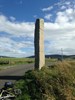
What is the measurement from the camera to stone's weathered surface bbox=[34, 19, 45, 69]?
20.4m

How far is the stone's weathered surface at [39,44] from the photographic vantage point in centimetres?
2039

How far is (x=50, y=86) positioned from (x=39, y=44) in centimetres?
677

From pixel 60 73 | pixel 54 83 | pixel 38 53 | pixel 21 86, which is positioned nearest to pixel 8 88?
pixel 21 86

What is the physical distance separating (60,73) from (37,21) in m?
5.68

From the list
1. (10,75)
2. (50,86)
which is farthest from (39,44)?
(50,86)

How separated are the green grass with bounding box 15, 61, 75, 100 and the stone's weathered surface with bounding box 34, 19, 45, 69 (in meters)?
3.28

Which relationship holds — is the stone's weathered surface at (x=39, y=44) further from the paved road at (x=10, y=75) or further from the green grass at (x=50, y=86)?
the green grass at (x=50, y=86)

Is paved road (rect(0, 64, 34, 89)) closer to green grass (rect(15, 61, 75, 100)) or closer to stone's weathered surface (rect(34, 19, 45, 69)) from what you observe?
stone's weathered surface (rect(34, 19, 45, 69))

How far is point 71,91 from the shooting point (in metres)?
13.7

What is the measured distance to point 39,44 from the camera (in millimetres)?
20453

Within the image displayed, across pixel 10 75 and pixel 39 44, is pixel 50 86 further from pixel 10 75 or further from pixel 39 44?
pixel 10 75

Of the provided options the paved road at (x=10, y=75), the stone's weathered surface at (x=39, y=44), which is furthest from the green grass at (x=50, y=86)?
the stone's weathered surface at (x=39, y=44)

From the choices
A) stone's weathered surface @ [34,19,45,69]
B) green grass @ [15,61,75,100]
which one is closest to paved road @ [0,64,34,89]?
stone's weathered surface @ [34,19,45,69]

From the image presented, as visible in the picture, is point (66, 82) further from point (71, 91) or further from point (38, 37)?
point (38, 37)
